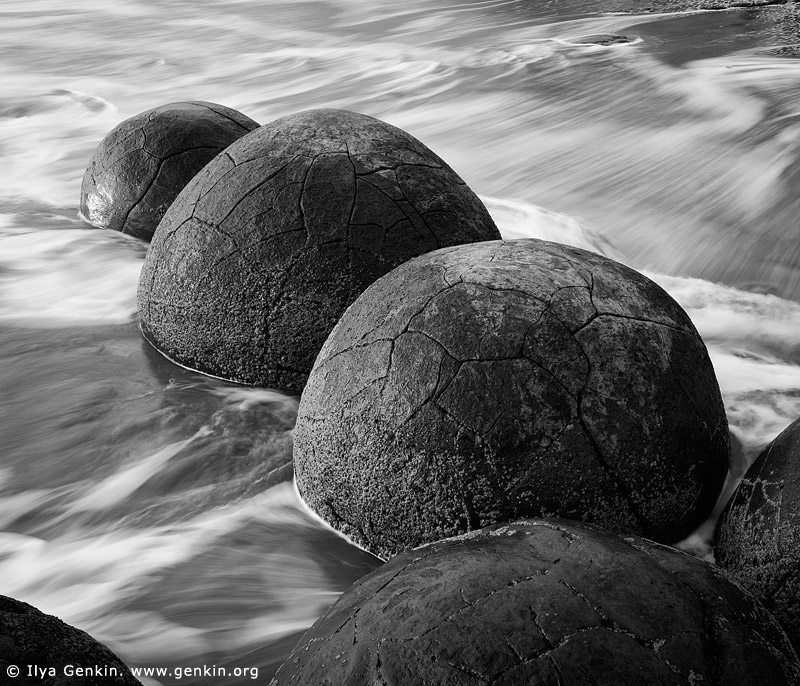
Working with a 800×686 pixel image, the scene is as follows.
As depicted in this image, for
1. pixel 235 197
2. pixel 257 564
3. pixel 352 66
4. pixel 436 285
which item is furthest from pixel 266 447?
pixel 352 66

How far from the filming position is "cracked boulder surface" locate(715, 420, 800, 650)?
2.83 metres

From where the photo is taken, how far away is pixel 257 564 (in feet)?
12.0

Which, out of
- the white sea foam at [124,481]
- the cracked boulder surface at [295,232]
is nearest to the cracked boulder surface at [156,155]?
the cracked boulder surface at [295,232]

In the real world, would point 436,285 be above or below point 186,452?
above

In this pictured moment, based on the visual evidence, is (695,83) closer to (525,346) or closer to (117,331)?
(117,331)

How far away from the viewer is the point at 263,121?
10469 millimetres

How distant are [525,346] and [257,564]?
1432 millimetres

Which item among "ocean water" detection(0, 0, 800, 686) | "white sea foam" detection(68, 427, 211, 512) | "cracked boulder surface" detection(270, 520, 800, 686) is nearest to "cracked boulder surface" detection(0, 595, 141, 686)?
"cracked boulder surface" detection(270, 520, 800, 686)

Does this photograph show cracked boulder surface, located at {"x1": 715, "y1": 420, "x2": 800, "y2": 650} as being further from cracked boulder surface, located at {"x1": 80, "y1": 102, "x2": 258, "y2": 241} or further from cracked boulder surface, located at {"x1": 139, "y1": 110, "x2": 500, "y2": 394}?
cracked boulder surface, located at {"x1": 80, "y1": 102, "x2": 258, "y2": 241}

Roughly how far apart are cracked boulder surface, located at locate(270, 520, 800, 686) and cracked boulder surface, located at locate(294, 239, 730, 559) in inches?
27.7

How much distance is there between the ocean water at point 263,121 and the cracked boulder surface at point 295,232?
371 mm

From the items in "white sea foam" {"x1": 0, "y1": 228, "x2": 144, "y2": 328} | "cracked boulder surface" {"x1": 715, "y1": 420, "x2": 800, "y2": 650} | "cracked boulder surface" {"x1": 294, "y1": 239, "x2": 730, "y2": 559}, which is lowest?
"white sea foam" {"x1": 0, "y1": 228, "x2": 144, "y2": 328}

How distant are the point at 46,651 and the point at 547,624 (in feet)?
3.54

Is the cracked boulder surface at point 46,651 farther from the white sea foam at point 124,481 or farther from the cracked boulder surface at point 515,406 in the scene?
the white sea foam at point 124,481
